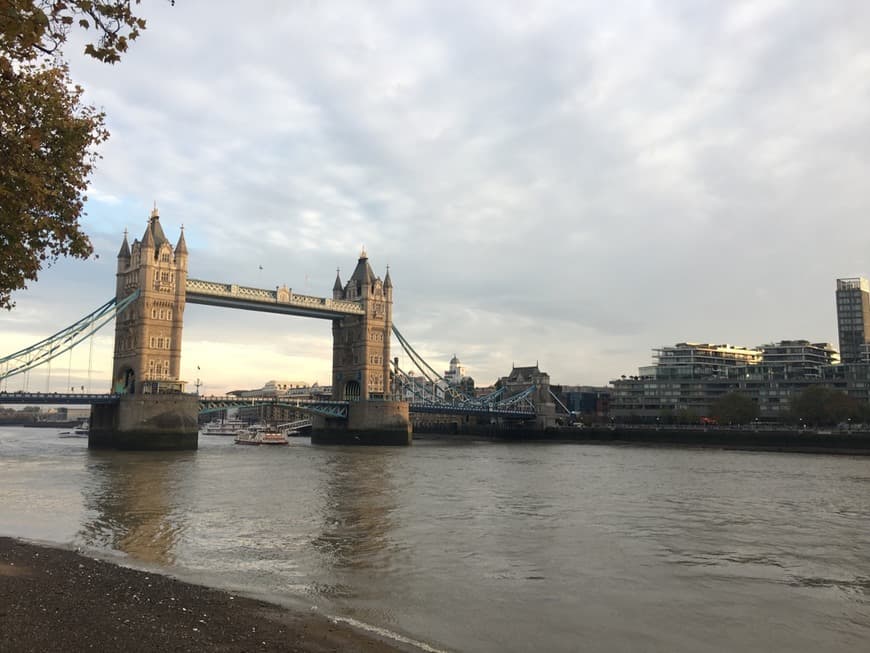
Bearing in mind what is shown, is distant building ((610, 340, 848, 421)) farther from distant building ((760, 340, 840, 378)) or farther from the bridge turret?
the bridge turret

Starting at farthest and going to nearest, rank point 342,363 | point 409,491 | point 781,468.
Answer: point 342,363 → point 781,468 → point 409,491

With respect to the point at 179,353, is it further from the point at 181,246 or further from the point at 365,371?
the point at 365,371

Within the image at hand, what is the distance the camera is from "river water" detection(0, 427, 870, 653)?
37.5ft

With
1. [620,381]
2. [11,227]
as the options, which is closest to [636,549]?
[11,227]

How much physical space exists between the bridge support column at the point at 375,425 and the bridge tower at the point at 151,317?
71.6 ft

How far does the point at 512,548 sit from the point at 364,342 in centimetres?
6735

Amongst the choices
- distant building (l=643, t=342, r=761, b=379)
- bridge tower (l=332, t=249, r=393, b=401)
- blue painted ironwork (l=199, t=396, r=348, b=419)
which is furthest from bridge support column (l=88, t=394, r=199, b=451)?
distant building (l=643, t=342, r=761, b=379)

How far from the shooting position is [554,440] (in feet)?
328

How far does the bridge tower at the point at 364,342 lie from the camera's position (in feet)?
274

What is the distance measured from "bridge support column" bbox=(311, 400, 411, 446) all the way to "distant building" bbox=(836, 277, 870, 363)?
388 ft

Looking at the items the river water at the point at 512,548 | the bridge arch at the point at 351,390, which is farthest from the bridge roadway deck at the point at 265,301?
the river water at the point at 512,548

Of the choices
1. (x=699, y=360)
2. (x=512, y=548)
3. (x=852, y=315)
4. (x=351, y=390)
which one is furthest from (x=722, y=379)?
(x=512, y=548)

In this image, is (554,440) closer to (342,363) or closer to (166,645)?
(342,363)

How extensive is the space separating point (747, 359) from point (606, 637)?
15379 centimetres
